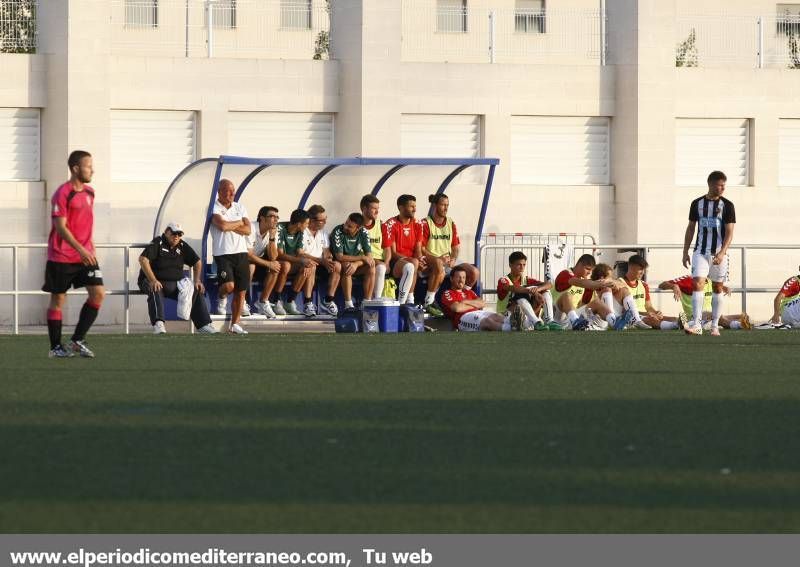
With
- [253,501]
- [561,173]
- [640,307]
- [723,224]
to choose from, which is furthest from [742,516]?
[561,173]

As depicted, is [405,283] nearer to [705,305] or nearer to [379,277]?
[379,277]

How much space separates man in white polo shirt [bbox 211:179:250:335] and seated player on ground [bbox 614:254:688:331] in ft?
16.7

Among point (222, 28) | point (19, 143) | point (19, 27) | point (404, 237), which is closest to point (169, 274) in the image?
point (404, 237)

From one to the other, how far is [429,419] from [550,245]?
1570 centimetres

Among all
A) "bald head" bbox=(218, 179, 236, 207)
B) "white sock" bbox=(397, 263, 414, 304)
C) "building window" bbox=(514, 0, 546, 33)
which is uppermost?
"building window" bbox=(514, 0, 546, 33)

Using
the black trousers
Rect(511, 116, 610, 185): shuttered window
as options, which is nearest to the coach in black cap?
the black trousers

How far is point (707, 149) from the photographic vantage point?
3775 centimetres

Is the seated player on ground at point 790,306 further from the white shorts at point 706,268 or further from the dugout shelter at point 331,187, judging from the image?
the dugout shelter at point 331,187

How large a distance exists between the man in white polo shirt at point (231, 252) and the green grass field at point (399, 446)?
24.5 ft

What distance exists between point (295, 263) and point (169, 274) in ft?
6.05

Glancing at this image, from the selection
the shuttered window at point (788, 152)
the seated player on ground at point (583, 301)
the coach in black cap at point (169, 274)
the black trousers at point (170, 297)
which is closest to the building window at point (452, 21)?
the shuttered window at point (788, 152)

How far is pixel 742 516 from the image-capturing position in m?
6.75

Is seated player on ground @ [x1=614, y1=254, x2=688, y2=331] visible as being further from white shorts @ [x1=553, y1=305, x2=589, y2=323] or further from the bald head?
the bald head

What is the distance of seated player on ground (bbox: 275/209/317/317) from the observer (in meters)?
24.0
